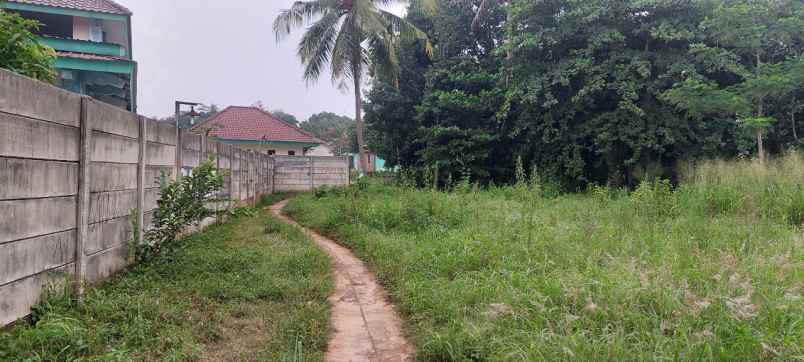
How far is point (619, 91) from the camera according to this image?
11.5 m

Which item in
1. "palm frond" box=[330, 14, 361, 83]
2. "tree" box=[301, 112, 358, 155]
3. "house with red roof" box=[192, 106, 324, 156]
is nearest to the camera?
"palm frond" box=[330, 14, 361, 83]

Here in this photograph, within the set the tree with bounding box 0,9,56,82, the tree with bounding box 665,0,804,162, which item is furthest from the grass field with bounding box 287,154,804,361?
the tree with bounding box 0,9,56,82

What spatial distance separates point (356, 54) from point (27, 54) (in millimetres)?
11839

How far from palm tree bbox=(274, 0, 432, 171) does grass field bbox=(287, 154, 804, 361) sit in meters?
8.82

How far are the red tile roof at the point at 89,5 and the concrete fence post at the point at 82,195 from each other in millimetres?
8749

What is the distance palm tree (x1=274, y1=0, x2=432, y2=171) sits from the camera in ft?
47.0

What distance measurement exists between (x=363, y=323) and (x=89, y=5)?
36.3ft

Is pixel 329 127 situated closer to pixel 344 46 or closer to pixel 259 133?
pixel 259 133

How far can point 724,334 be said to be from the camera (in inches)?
94.2

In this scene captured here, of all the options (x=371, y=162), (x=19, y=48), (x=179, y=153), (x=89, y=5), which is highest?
(x=89, y=5)

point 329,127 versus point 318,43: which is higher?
point 329,127

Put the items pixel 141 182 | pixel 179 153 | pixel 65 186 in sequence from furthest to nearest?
pixel 179 153
pixel 141 182
pixel 65 186

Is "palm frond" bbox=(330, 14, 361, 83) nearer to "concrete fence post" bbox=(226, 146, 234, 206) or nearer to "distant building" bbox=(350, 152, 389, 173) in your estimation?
"concrete fence post" bbox=(226, 146, 234, 206)

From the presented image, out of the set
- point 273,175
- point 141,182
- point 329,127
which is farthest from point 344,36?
point 329,127
